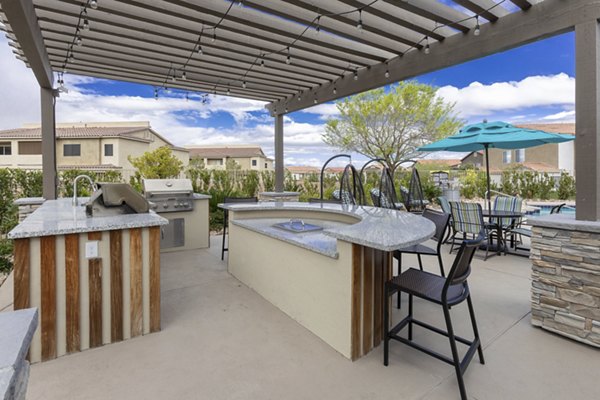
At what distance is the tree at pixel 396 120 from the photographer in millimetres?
12586

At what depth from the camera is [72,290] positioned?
88.9 inches

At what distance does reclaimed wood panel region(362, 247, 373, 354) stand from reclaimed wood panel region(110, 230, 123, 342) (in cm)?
184

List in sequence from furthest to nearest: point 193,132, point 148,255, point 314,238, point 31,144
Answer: point 193,132
point 31,144
point 314,238
point 148,255

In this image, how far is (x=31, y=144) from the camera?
715 inches

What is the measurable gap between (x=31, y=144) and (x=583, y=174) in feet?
78.0

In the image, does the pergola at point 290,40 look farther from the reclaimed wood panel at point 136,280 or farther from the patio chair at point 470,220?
the reclaimed wood panel at point 136,280

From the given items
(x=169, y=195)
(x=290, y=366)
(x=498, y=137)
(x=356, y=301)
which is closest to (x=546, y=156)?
(x=498, y=137)

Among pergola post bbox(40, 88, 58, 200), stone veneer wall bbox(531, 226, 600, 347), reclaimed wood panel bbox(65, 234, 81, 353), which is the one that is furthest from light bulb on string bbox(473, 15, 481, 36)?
pergola post bbox(40, 88, 58, 200)

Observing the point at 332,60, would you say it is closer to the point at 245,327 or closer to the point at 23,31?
the point at 23,31

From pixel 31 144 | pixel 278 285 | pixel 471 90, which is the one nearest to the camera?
pixel 278 285

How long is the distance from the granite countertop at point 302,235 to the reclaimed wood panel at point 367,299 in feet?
0.72

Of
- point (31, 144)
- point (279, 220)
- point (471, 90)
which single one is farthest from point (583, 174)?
point (31, 144)

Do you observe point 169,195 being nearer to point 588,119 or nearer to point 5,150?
point 588,119

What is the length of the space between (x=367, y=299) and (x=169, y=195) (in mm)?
4032
